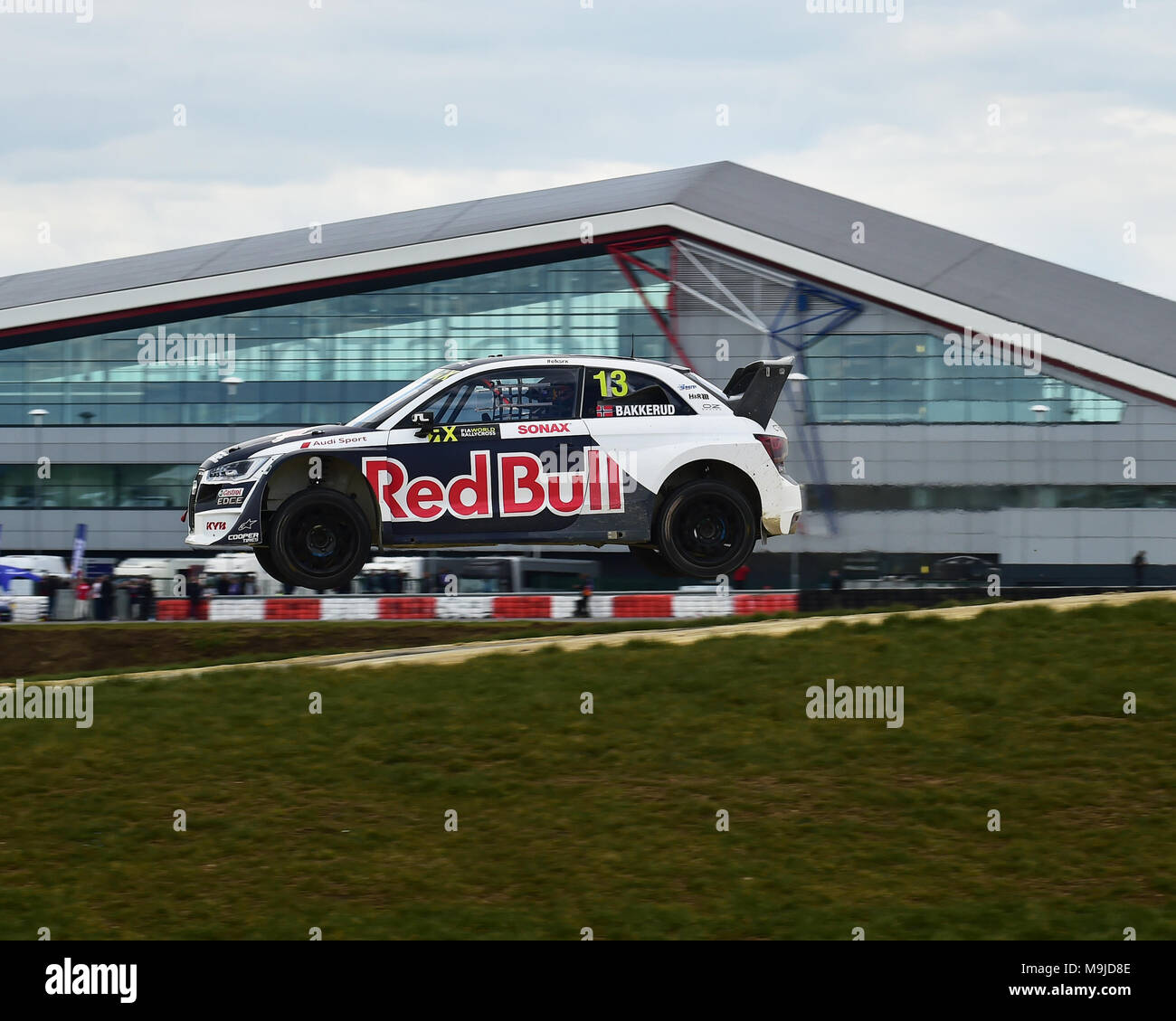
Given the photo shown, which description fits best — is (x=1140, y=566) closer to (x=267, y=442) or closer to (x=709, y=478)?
(x=709, y=478)

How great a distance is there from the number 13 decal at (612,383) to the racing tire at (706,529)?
79 centimetres

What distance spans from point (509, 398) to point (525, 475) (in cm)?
60

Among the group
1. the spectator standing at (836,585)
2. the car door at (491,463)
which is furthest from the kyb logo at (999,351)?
the car door at (491,463)

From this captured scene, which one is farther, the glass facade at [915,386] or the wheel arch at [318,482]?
the glass facade at [915,386]

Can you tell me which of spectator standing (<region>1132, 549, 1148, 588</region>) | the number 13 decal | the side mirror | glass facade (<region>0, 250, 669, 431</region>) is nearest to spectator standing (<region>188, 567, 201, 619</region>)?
glass facade (<region>0, 250, 669, 431</region>)

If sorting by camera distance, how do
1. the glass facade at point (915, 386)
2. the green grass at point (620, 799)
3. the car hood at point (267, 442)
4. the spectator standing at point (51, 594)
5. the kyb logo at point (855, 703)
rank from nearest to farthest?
the car hood at point (267, 442), the green grass at point (620, 799), the kyb logo at point (855, 703), the glass facade at point (915, 386), the spectator standing at point (51, 594)

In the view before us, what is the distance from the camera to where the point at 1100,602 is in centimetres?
1986

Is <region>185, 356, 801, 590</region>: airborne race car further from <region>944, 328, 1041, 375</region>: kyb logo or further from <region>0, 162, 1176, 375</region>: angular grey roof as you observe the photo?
<region>944, 328, 1041, 375</region>: kyb logo

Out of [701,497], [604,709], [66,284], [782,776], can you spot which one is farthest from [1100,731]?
[66,284]

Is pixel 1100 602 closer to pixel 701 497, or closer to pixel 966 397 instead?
pixel 966 397

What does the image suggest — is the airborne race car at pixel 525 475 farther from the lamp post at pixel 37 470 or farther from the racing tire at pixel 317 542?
the lamp post at pixel 37 470

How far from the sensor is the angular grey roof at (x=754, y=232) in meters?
19.1

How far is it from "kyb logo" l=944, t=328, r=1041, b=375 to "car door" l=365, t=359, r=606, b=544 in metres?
17.6

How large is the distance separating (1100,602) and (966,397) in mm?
10495
